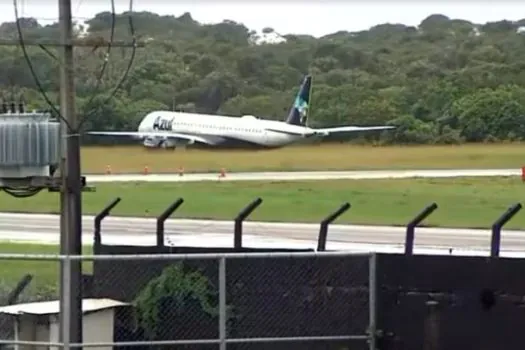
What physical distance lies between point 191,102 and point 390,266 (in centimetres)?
8327

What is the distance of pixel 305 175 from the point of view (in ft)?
193

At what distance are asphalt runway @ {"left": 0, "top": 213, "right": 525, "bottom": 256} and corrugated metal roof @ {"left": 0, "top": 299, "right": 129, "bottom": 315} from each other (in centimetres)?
937

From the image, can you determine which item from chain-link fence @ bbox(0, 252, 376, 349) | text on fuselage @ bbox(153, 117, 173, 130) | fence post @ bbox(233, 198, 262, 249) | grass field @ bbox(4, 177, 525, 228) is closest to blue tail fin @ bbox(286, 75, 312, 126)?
text on fuselage @ bbox(153, 117, 173, 130)

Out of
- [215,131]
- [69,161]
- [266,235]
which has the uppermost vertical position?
[69,161]

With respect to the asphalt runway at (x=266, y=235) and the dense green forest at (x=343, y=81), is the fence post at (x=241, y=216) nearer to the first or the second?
the asphalt runway at (x=266, y=235)

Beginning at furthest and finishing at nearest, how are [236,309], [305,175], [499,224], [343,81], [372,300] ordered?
[343,81], [305,175], [236,309], [372,300], [499,224]

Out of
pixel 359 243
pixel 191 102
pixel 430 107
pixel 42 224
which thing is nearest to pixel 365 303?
pixel 359 243

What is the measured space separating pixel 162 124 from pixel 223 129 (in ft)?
11.9

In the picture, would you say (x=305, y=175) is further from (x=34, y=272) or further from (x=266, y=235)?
(x=34, y=272)

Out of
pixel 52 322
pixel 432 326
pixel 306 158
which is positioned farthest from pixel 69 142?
pixel 306 158

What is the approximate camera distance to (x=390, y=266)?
1480 centimetres

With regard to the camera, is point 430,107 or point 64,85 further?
point 430,107

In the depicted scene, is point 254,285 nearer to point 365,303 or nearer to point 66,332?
point 365,303

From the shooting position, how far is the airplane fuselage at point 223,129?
7350 centimetres
